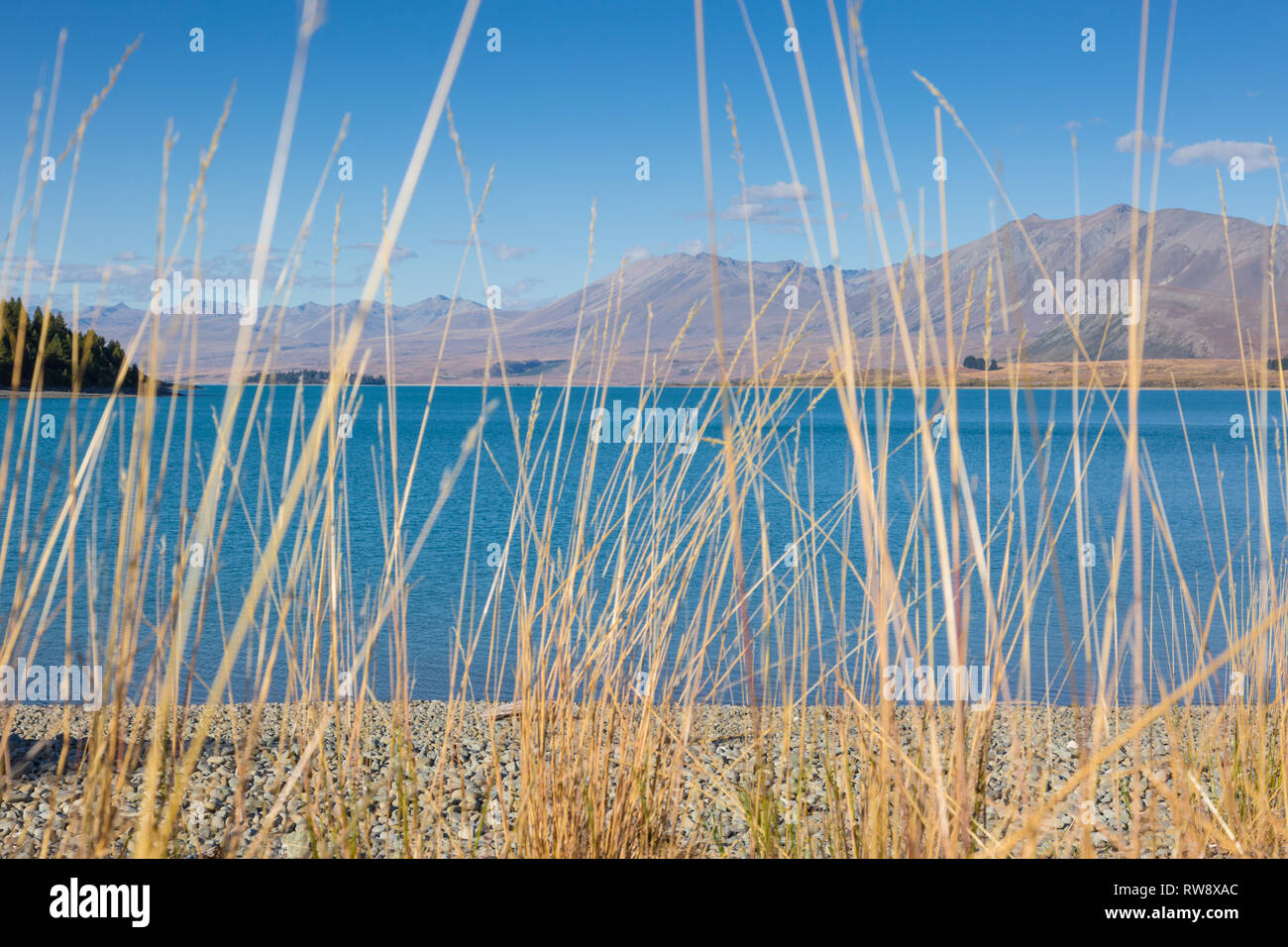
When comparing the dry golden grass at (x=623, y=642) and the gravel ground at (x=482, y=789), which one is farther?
the gravel ground at (x=482, y=789)

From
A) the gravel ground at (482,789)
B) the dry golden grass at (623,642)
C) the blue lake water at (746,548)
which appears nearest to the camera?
the dry golden grass at (623,642)

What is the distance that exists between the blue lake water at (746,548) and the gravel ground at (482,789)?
0.19 m

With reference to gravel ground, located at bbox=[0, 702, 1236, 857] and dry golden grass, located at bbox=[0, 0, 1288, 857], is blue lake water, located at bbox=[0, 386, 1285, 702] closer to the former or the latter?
dry golden grass, located at bbox=[0, 0, 1288, 857]

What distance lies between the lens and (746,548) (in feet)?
22.0

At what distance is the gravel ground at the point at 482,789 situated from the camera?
1370 mm

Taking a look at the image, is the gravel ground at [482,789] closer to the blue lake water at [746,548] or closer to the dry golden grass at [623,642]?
the dry golden grass at [623,642]

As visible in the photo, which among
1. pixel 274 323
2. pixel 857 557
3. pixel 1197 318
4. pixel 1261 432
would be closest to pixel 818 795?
pixel 1261 432

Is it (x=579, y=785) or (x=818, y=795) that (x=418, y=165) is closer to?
(x=579, y=785)

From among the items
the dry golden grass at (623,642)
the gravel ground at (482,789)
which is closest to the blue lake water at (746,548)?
the dry golden grass at (623,642)

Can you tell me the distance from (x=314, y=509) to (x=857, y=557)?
9.24 meters

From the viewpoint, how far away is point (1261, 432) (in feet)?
6.15

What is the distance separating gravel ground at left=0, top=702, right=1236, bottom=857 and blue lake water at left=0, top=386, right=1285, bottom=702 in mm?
194
